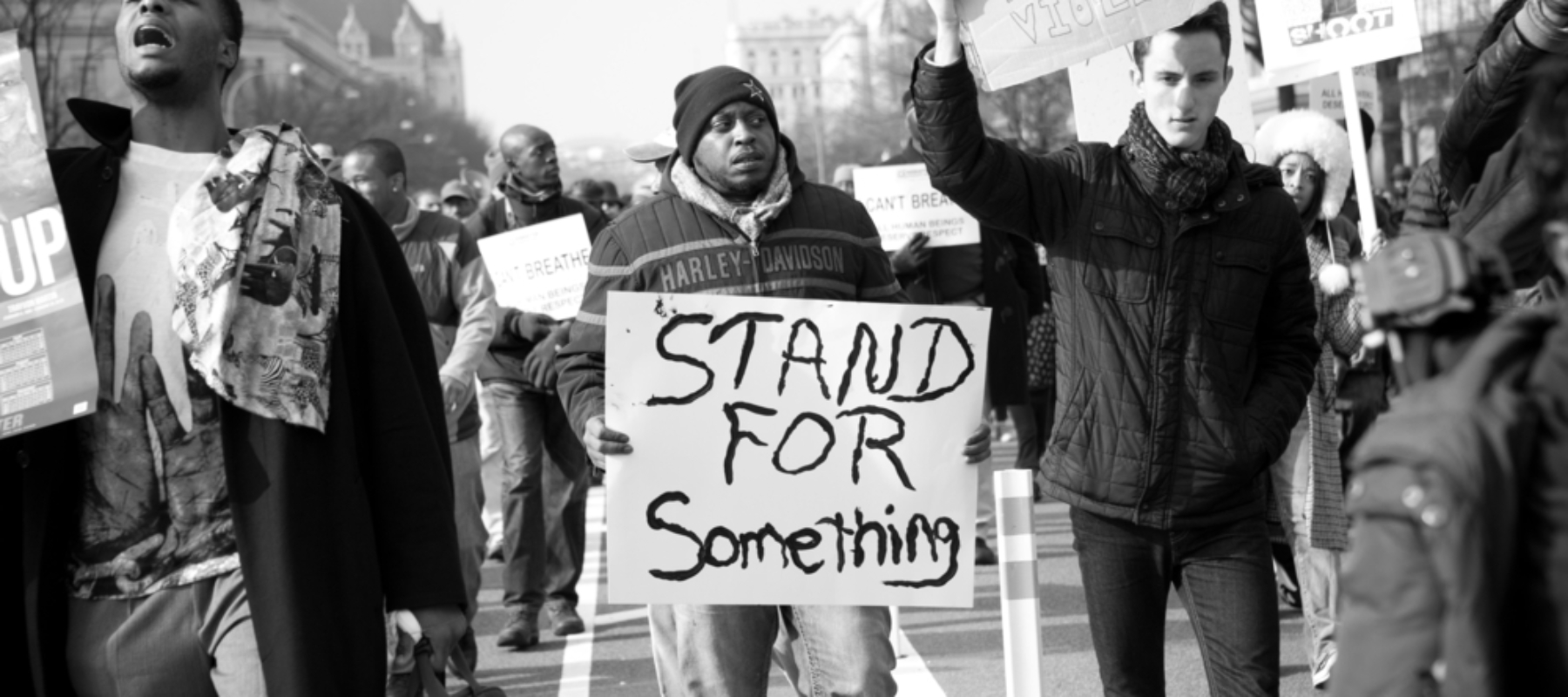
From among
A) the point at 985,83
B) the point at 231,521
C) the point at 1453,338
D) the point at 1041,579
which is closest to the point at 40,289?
the point at 231,521

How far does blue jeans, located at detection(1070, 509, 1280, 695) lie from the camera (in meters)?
4.22

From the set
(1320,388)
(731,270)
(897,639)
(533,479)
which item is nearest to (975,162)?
(731,270)

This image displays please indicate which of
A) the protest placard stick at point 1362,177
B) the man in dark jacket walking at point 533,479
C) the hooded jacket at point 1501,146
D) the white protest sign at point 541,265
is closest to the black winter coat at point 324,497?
the hooded jacket at point 1501,146

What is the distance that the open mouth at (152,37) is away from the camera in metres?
3.63

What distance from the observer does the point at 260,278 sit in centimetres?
364

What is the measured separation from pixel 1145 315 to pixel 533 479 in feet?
15.5

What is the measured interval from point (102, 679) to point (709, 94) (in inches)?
81.6

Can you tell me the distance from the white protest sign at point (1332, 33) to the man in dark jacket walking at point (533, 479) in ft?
11.0

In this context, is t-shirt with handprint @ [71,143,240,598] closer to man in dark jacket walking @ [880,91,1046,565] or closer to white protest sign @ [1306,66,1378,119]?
man in dark jacket walking @ [880,91,1046,565]

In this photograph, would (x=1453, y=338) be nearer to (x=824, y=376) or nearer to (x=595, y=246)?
(x=824, y=376)

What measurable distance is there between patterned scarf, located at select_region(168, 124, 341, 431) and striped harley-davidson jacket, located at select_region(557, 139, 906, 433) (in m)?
1.01

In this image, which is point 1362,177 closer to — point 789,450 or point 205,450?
point 789,450

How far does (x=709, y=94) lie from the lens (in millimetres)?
4707

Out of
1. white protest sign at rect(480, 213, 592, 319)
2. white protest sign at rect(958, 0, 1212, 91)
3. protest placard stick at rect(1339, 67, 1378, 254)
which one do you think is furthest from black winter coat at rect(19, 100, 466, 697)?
white protest sign at rect(480, 213, 592, 319)
